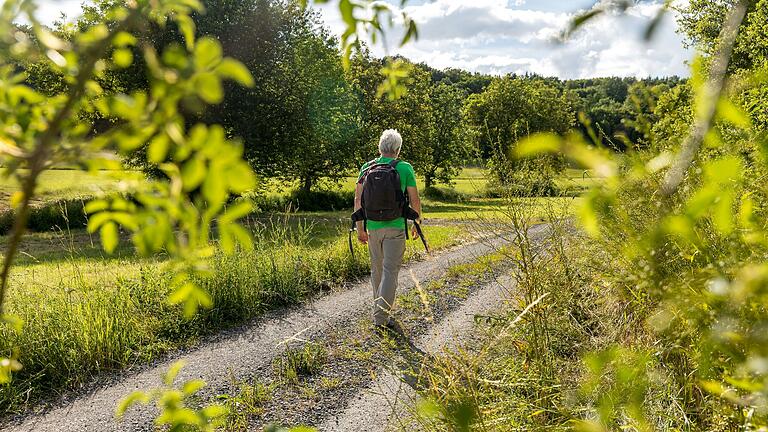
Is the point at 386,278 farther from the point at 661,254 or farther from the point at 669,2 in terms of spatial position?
the point at 669,2

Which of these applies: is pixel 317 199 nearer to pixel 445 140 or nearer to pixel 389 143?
pixel 445 140

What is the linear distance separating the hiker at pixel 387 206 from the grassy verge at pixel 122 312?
2185 mm

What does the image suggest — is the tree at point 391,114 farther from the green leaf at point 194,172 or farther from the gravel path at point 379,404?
the green leaf at point 194,172

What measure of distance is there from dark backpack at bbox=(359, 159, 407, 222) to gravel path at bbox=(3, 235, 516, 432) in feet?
3.59

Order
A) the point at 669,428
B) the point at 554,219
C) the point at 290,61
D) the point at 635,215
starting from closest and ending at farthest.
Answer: the point at 669,428 < the point at 635,215 < the point at 554,219 < the point at 290,61

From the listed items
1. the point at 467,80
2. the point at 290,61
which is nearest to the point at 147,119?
the point at 290,61

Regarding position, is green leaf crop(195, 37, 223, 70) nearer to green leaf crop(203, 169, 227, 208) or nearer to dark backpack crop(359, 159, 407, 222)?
green leaf crop(203, 169, 227, 208)

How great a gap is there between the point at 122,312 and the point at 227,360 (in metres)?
1.48

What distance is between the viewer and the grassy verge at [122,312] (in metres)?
5.24

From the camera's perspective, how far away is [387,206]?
19.1 feet

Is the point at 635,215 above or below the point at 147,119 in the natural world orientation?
below

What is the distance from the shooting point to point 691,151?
0.90 meters

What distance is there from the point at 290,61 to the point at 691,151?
19525mm

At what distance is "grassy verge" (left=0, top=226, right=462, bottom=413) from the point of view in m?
5.24
